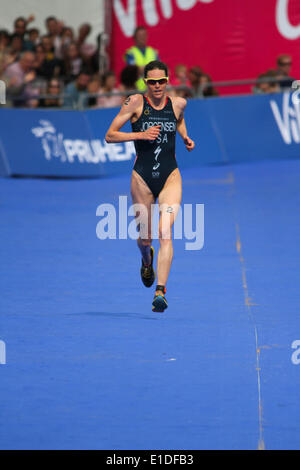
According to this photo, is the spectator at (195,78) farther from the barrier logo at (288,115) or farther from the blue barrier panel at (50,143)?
the blue barrier panel at (50,143)

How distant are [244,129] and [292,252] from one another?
26.2ft

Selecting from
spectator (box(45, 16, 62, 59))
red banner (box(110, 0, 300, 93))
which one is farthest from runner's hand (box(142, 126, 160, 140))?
red banner (box(110, 0, 300, 93))

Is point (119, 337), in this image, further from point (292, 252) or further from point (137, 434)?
point (292, 252)

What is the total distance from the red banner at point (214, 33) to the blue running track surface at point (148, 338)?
25.9 ft

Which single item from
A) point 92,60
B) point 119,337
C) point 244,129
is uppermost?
point 92,60

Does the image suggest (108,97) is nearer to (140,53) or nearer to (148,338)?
(140,53)

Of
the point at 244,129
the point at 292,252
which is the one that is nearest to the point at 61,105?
the point at 244,129

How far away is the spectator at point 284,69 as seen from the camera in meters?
19.8

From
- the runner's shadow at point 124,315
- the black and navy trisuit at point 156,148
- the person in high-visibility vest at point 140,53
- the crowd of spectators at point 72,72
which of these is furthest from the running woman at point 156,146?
the person in high-visibility vest at point 140,53

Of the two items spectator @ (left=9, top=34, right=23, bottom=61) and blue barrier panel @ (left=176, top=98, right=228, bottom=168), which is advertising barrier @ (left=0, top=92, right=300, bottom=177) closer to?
blue barrier panel @ (left=176, top=98, right=228, bottom=168)

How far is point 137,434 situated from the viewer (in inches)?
236

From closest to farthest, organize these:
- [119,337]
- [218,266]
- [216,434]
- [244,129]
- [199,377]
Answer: [216,434] → [199,377] → [119,337] → [218,266] → [244,129]

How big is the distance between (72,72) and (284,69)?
454cm

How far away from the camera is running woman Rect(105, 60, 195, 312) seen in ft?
28.8
